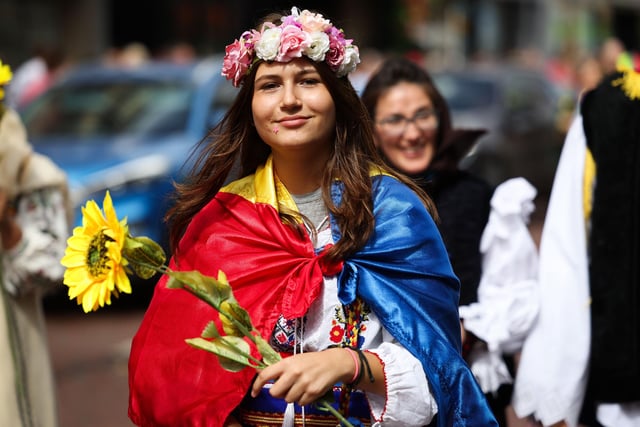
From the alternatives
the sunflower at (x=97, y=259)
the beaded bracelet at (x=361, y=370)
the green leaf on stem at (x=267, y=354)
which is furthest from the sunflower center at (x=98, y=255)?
the beaded bracelet at (x=361, y=370)

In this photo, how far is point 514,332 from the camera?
12.8 ft

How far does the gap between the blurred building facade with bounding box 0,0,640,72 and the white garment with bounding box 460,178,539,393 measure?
1272 mm

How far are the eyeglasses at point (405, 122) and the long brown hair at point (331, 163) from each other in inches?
41.4

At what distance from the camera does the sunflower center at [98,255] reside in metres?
2.57

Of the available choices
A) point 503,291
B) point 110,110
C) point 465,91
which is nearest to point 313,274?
point 503,291

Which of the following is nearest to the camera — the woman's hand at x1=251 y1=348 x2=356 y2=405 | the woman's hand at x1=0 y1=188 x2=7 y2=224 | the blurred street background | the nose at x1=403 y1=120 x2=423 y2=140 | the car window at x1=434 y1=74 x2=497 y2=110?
the woman's hand at x1=251 y1=348 x2=356 y2=405

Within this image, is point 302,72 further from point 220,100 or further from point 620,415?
point 220,100

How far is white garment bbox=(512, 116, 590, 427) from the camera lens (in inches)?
151

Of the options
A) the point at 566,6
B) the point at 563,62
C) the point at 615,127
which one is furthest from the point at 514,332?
the point at 566,6

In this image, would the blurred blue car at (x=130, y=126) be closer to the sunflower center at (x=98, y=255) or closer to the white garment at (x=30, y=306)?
the white garment at (x=30, y=306)

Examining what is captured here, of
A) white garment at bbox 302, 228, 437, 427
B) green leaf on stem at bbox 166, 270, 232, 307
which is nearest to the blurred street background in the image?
white garment at bbox 302, 228, 437, 427

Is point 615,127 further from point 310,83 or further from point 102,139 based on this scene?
point 102,139

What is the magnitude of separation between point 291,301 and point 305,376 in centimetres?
32

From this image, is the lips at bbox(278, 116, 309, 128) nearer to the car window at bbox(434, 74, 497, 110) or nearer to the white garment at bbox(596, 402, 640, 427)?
the white garment at bbox(596, 402, 640, 427)
